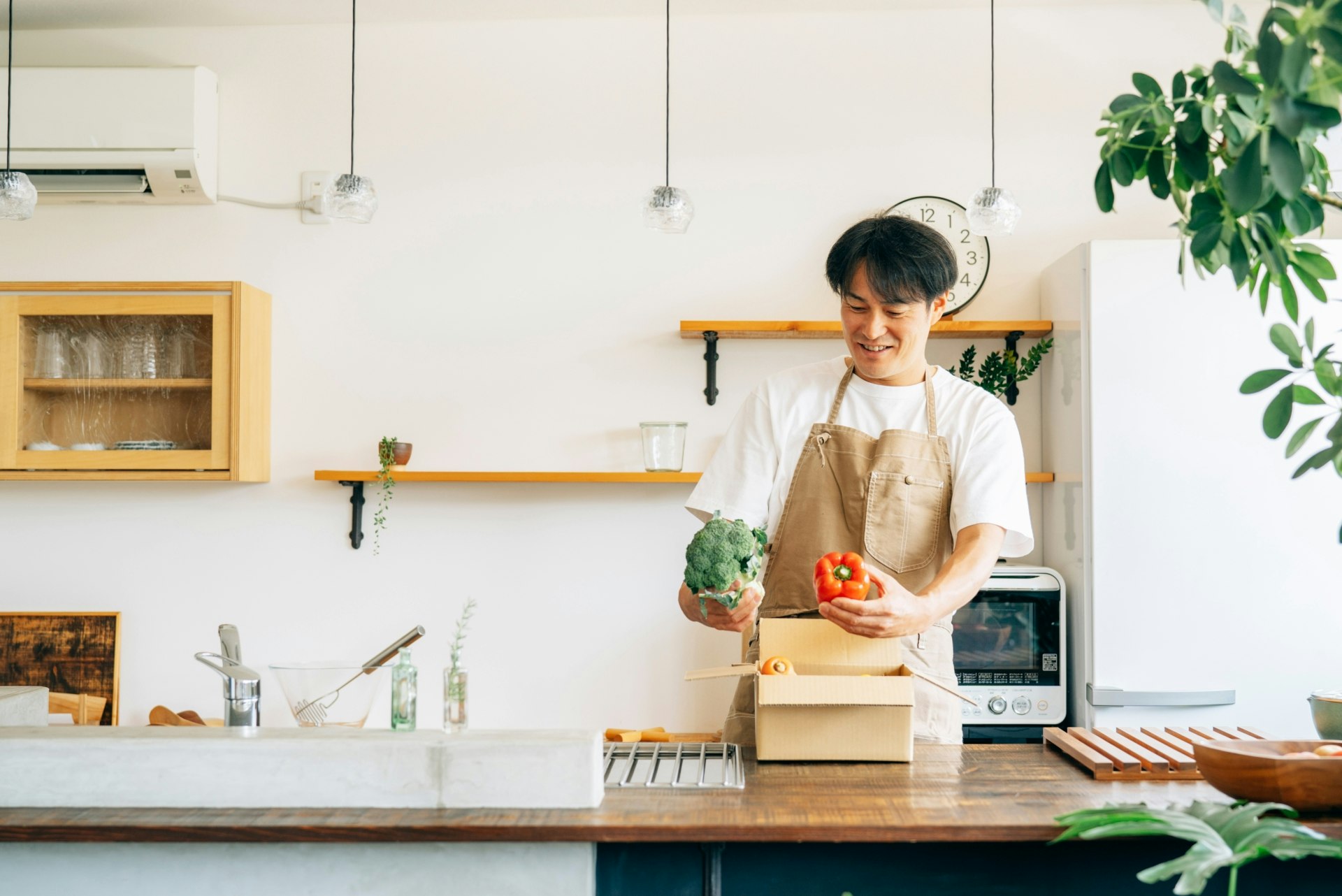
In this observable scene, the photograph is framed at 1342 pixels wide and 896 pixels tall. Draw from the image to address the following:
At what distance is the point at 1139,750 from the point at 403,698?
42.4 inches

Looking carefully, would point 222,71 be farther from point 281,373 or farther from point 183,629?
point 183,629

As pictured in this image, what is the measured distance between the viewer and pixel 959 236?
3139mm

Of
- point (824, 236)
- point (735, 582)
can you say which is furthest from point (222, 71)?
point (735, 582)

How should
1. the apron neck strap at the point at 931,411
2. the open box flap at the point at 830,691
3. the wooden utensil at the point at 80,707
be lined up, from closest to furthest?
the open box flap at the point at 830,691 → the apron neck strap at the point at 931,411 → the wooden utensil at the point at 80,707

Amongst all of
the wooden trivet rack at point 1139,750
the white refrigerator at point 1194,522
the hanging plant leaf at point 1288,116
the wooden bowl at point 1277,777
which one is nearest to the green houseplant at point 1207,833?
the wooden bowl at point 1277,777

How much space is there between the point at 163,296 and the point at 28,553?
3.16ft

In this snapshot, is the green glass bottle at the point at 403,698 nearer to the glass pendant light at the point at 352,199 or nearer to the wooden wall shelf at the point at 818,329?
the glass pendant light at the point at 352,199

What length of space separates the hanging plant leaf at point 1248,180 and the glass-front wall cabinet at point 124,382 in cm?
267

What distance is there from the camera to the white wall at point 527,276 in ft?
10.4

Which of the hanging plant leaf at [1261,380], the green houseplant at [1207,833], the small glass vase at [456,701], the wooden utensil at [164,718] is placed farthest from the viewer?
the wooden utensil at [164,718]

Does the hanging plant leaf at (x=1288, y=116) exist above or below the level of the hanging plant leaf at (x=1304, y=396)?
above

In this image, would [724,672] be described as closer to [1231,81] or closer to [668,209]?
[1231,81]

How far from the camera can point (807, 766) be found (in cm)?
159

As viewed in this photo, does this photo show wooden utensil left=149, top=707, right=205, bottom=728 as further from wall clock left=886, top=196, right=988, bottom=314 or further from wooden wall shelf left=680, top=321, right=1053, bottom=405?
wall clock left=886, top=196, right=988, bottom=314
